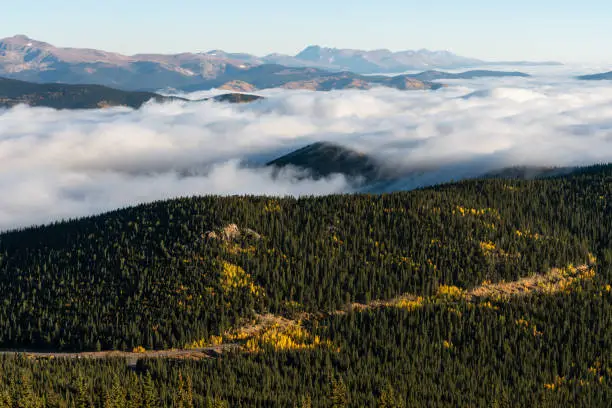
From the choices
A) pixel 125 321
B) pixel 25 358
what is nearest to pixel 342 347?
pixel 125 321

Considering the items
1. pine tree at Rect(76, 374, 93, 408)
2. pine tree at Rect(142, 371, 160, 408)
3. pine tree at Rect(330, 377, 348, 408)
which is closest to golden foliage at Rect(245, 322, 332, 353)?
pine tree at Rect(330, 377, 348, 408)

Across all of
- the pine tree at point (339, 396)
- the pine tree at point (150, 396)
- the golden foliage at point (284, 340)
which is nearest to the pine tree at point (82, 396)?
the pine tree at point (150, 396)

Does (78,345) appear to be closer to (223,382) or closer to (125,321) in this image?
(125,321)

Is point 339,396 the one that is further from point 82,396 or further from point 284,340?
point 82,396

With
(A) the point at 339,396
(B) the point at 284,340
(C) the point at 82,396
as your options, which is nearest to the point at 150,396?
(C) the point at 82,396

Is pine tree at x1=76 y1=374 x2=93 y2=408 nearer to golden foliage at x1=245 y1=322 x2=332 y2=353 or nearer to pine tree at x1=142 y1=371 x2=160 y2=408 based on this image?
pine tree at x1=142 y1=371 x2=160 y2=408

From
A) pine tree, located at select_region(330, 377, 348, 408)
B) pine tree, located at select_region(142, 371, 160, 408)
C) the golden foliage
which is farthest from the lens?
the golden foliage

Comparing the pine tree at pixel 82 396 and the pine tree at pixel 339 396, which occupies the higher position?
the pine tree at pixel 82 396

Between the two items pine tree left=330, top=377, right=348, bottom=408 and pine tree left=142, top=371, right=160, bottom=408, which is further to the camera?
pine tree left=330, top=377, right=348, bottom=408

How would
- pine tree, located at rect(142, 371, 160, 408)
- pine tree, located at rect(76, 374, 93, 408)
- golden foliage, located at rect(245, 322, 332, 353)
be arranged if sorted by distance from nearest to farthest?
1. pine tree, located at rect(76, 374, 93, 408)
2. pine tree, located at rect(142, 371, 160, 408)
3. golden foliage, located at rect(245, 322, 332, 353)

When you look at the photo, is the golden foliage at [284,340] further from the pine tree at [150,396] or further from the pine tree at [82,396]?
the pine tree at [82,396]

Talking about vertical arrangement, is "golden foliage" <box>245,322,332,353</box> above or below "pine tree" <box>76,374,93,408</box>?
below
